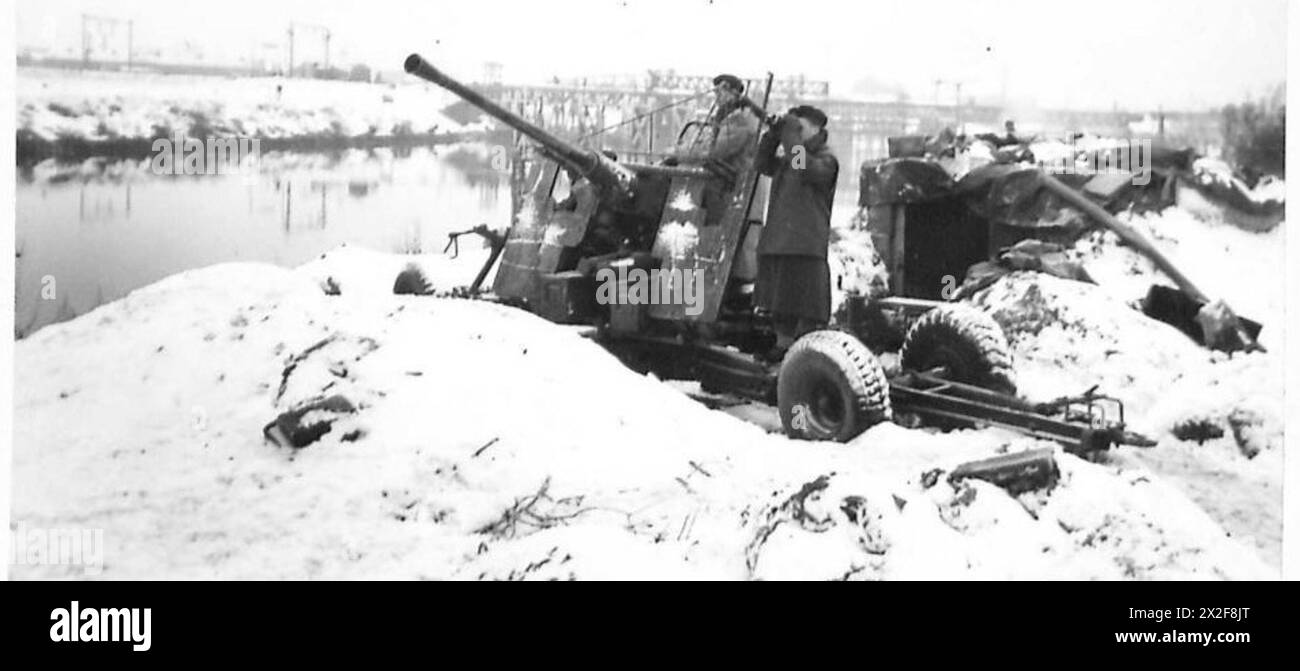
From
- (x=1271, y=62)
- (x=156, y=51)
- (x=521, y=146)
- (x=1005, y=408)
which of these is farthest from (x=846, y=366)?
(x=156, y=51)

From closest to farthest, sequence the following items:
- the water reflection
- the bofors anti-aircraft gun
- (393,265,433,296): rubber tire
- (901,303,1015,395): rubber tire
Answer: the water reflection < the bofors anti-aircraft gun < (901,303,1015,395): rubber tire < (393,265,433,296): rubber tire

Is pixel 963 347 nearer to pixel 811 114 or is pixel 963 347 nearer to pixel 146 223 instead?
pixel 811 114

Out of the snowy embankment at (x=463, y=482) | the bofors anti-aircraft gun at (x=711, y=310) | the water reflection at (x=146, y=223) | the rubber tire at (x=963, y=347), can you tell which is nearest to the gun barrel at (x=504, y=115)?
the bofors anti-aircraft gun at (x=711, y=310)

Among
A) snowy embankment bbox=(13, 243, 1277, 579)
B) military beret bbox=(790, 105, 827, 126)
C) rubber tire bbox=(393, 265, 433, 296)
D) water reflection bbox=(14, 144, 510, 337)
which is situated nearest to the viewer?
snowy embankment bbox=(13, 243, 1277, 579)

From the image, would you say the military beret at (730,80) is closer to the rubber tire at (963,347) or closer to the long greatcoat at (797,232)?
the long greatcoat at (797,232)

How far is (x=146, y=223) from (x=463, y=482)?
1.14m

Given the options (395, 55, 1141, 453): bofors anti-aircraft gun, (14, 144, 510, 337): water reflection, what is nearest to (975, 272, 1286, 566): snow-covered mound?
(395, 55, 1141, 453): bofors anti-aircraft gun

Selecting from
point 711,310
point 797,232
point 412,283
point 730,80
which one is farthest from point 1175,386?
point 412,283

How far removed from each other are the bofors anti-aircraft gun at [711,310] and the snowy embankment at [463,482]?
0.12 metres

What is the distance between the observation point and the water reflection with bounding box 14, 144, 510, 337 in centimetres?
392

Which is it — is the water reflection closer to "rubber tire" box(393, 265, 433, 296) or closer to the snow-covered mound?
"rubber tire" box(393, 265, 433, 296)

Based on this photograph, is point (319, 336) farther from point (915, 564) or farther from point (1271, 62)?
point (1271, 62)

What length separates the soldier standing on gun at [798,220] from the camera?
4281mm

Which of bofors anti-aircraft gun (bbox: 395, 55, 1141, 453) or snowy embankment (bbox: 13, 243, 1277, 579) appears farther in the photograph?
bofors anti-aircraft gun (bbox: 395, 55, 1141, 453)
